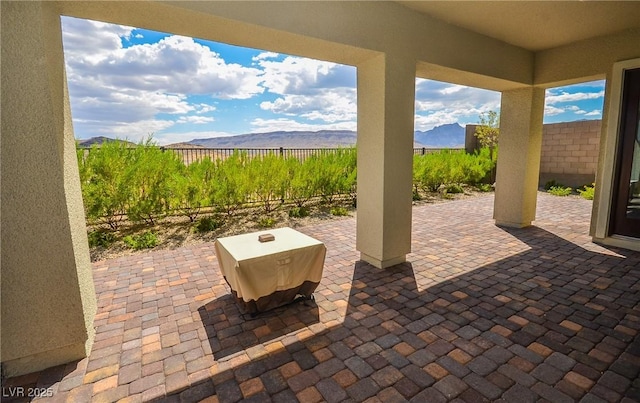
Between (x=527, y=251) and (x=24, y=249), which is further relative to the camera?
(x=527, y=251)

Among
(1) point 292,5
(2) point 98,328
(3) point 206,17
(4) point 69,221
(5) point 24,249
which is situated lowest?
(2) point 98,328

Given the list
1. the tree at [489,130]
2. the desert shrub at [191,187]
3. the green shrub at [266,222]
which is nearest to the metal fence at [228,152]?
the desert shrub at [191,187]

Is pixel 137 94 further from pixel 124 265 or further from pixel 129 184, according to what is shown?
pixel 124 265

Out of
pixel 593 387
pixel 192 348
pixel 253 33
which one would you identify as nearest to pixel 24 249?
pixel 192 348

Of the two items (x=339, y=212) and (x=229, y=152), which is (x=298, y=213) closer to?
(x=339, y=212)

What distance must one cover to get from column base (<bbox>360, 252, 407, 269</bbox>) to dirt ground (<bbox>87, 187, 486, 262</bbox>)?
7.96 feet

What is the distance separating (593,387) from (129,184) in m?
6.41

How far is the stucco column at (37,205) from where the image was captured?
187cm

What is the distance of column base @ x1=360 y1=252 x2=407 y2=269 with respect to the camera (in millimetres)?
3939

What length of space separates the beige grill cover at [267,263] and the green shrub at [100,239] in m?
3.09

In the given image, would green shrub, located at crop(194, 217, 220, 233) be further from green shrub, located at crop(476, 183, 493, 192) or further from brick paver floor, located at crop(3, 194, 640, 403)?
green shrub, located at crop(476, 183, 493, 192)

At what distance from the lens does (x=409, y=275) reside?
12.2ft

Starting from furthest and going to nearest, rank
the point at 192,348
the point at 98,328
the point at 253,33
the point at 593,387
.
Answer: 1. the point at 253,33
2. the point at 98,328
3. the point at 192,348
4. the point at 593,387

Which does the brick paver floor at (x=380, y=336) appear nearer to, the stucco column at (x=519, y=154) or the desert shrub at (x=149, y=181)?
the desert shrub at (x=149, y=181)
